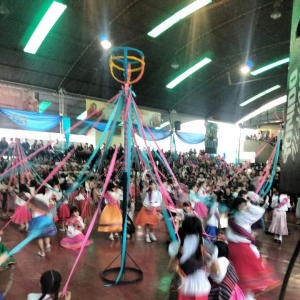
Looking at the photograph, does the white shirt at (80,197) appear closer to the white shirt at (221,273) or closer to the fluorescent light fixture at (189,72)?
the white shirt at (221,273)

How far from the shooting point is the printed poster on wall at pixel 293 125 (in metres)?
0.84

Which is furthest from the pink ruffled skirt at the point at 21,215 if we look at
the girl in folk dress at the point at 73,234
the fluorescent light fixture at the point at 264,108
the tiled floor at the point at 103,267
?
the fluorescent light fixture at the point at 264,108

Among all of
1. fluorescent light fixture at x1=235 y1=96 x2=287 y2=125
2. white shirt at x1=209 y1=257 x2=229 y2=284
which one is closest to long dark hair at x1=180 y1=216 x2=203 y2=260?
white shirt at x1=209 y1=257 x2=229 y2=284

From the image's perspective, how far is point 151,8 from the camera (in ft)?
28.5

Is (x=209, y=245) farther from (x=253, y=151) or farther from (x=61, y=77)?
(x=253, y=151)

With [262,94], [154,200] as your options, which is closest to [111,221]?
[154,200]

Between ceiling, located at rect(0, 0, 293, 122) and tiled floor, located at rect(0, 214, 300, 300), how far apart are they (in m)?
5.81

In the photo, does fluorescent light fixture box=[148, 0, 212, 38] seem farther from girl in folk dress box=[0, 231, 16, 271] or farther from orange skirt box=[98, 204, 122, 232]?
girl in folk dress box=[0, 231, 16, 271]

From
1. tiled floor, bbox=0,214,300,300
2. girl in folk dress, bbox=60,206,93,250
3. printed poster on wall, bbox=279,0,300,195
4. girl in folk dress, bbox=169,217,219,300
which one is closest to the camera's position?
printed poster on wall, bbox=279,0,300,195

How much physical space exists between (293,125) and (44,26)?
30.1ft

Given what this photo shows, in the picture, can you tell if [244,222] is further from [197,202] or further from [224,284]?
Answer: [197,202]

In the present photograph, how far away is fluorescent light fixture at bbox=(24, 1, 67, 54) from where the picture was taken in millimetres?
8123

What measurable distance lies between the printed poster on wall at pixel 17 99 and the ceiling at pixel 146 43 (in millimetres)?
483

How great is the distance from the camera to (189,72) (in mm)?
12695
